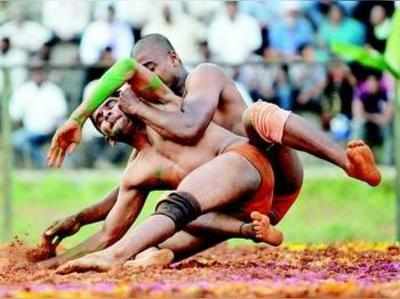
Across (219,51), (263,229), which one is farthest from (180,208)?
(219,51)

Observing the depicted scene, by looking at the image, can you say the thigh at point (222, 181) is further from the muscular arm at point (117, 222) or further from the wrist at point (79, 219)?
the wrist at point (79, 219)

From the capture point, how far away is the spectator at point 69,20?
1772cm

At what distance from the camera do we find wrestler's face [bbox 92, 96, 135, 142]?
389 inches

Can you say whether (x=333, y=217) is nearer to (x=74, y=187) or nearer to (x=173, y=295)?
(x=74, y=187)

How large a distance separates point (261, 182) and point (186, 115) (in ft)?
1.88

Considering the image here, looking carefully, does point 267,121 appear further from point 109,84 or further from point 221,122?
point 109,84

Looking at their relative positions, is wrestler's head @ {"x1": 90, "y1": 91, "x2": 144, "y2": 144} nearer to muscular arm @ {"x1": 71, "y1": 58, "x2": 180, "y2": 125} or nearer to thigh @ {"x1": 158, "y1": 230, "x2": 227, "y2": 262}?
muscular arm @ {"x1": 71, "y1": 58, "x2": 180, "y2": 125}

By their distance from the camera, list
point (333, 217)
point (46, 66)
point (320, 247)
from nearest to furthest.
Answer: point (320, 247) < point (46, 66) < point (333, 217)

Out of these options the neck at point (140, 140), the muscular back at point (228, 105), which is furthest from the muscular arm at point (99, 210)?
the muscular back at point (228, 105)

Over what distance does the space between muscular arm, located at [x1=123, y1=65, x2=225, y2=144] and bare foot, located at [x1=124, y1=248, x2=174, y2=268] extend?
2.15ft

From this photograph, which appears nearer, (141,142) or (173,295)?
(173,295)

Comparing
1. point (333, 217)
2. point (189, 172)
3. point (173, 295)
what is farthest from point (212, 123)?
point (333, 217)

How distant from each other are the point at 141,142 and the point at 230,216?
68cm

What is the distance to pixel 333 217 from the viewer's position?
18.3m
